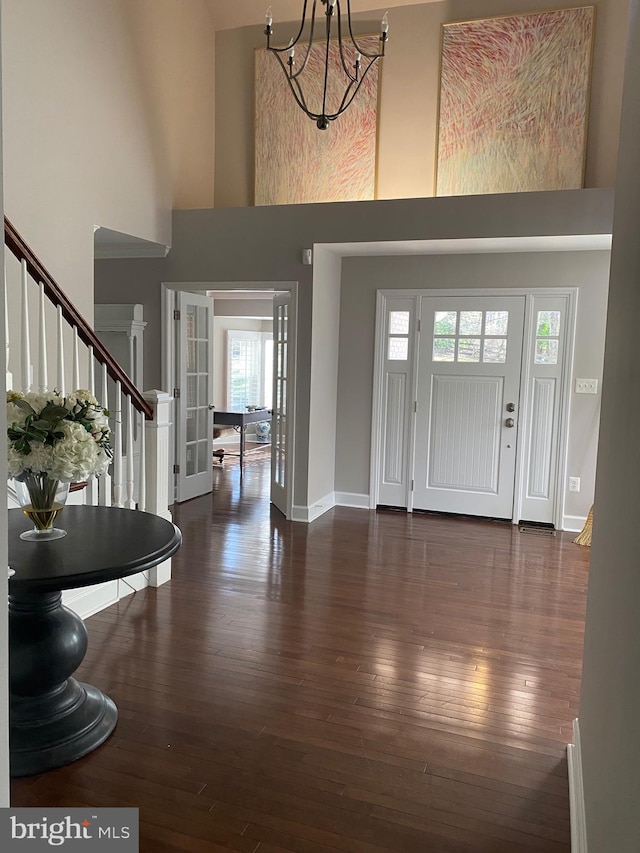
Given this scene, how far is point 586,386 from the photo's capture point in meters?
5.48

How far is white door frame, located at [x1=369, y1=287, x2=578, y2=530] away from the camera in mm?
5500

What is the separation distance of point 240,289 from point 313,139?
5.03ft

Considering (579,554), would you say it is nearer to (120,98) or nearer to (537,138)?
(537,138)

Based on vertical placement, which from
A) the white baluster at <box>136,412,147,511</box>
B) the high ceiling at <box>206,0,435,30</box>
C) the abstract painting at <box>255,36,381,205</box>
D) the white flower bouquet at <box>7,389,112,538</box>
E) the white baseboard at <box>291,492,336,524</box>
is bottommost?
the white baseboard at <box>291,492,336,524</box>

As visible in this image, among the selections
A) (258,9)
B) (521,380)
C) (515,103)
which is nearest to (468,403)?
(521,380)

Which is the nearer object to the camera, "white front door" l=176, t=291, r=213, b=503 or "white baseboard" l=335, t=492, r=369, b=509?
"white front door" l=176, t=291, r=213, b=503

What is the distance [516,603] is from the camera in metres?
3.98

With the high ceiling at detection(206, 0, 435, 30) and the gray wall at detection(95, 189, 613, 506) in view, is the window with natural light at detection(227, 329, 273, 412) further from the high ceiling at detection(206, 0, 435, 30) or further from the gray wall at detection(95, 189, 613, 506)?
the high ceiling at detection(206, 0, 435, 30)

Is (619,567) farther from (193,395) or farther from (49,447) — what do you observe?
(193,395)

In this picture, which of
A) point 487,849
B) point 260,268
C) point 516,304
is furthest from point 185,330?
point 487,849

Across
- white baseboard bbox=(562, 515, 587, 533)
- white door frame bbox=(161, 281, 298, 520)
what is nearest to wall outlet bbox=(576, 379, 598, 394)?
white baseboard bbox=(562, 515, 587, 533)

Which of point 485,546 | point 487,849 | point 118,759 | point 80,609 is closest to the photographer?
point 487,849

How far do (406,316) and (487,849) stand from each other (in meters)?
4.61
